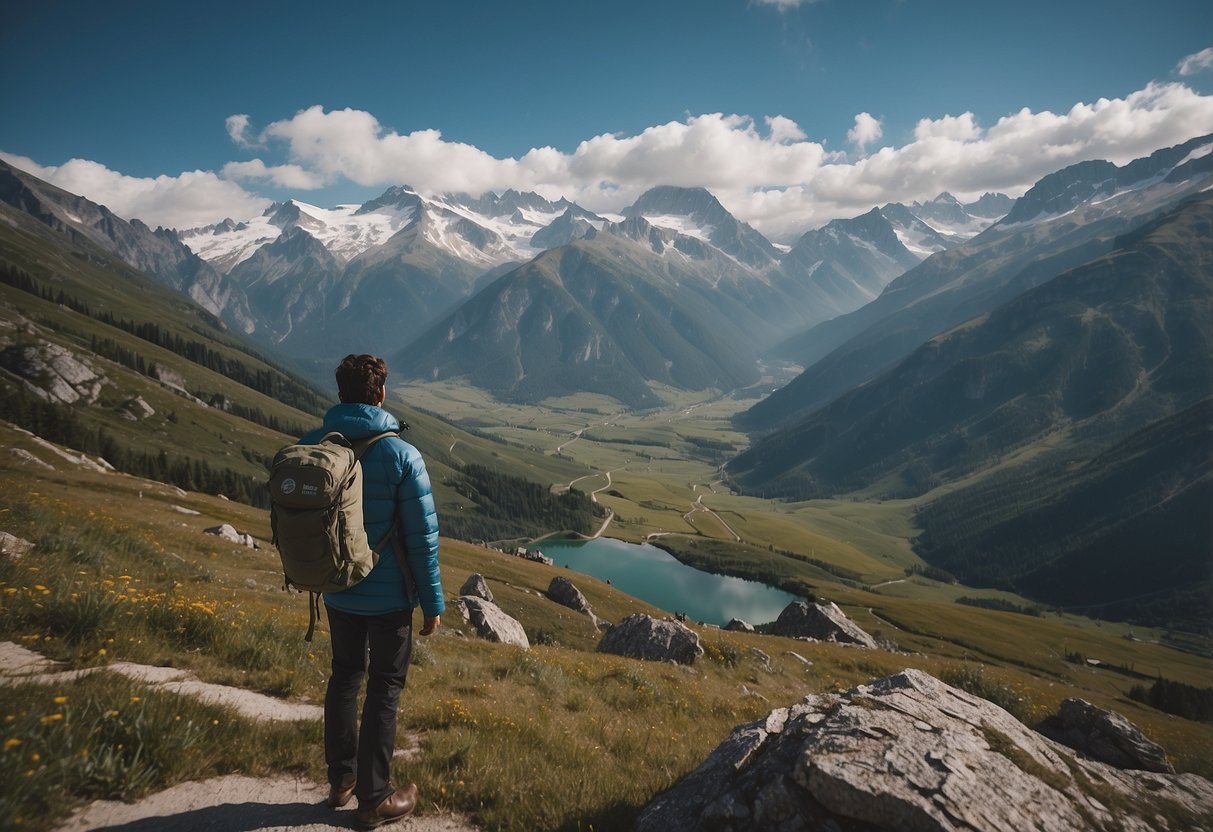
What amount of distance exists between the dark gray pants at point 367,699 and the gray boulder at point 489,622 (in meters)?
24.9

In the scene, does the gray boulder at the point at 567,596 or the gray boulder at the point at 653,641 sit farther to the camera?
the gray boulder at the point at 567,596

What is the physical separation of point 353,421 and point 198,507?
6483 cm

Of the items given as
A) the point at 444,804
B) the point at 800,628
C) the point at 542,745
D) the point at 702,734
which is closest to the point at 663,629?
the point at 702,734

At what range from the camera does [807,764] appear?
21.5ft

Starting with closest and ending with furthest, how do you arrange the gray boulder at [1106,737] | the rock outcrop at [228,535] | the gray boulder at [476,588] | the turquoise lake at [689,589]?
the gray boulder at [1106,737]
the rock outcrop at [228,535]
the gray boulder at [476,588]
the turquoise lake at [689,589]

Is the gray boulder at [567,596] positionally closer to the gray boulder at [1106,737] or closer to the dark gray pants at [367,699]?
the gray boulder at [1106,737]

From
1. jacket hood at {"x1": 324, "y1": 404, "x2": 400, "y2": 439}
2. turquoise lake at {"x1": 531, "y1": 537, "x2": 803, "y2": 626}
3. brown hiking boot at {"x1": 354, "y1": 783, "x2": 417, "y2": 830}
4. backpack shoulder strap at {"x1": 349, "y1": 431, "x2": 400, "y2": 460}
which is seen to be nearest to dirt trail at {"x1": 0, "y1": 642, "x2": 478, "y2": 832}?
brown hiking boot at {"x1": 354, "y1": 783, "x2": 417, "y2": 830}

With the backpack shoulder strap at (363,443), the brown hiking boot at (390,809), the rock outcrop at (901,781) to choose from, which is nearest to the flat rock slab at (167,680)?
the brown hiking boot at (390,809)

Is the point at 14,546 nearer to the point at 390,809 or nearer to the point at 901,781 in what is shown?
the point at 390,809

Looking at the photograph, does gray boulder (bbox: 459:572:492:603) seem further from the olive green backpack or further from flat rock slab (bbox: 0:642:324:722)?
the olive green backpack

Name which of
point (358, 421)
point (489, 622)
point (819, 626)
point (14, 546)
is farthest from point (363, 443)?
point (819, 626)

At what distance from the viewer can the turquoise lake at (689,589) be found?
15465 cm

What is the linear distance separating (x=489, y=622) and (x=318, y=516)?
27.9 meters

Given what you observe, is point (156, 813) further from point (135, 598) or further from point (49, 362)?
point (49, 362)
